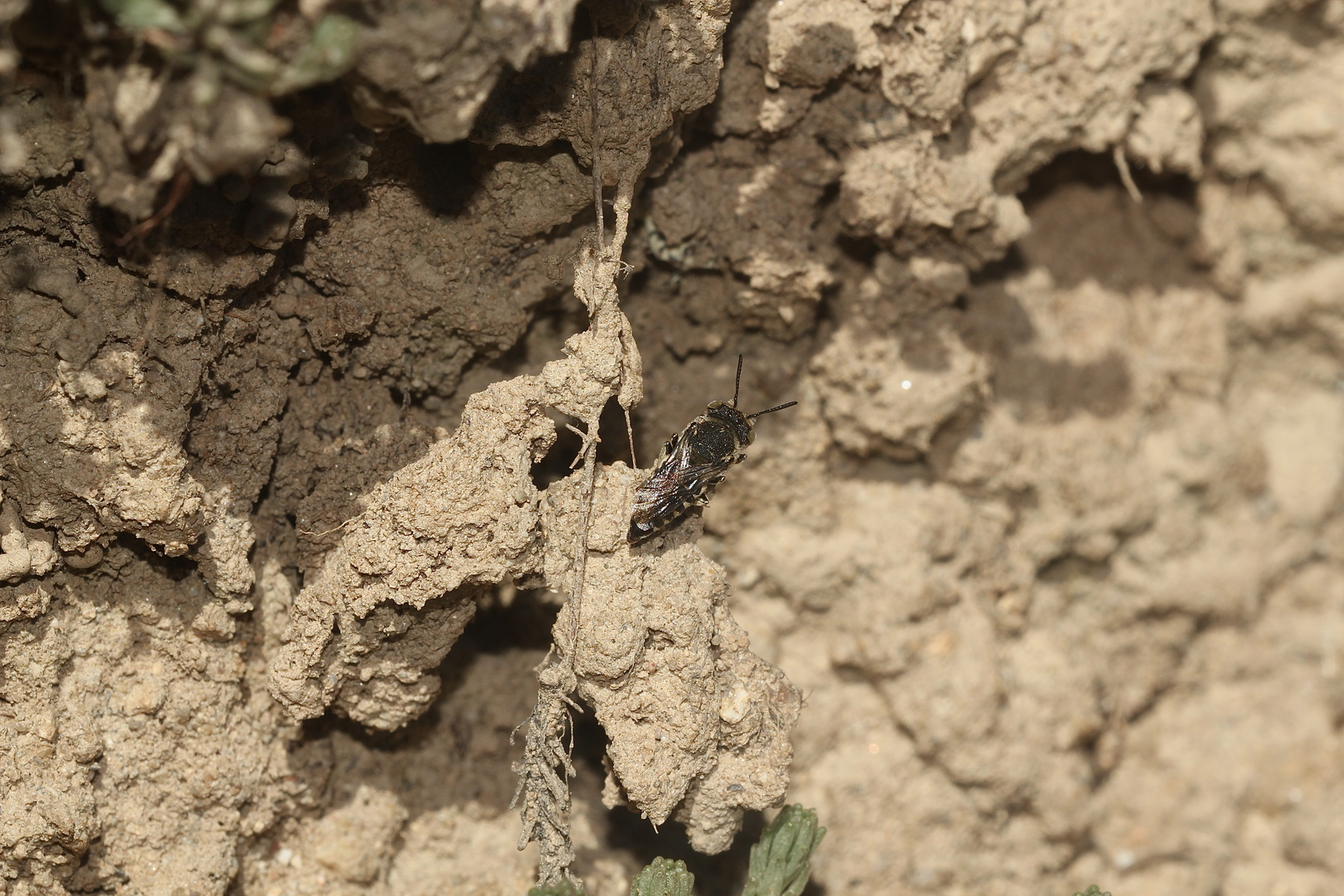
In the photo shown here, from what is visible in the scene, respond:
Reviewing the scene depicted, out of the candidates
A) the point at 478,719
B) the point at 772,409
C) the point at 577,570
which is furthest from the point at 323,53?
the point at 478,719

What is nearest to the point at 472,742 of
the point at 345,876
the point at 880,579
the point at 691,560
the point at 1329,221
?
the point at 345,876

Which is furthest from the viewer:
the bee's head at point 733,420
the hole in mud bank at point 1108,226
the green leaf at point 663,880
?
the hole in mud bank at point 1108,226

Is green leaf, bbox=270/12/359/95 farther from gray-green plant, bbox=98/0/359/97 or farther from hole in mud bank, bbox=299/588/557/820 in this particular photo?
hole in mud bank, bbox=299/588/557/820

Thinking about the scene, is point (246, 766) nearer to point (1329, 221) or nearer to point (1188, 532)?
point (1188, 532)

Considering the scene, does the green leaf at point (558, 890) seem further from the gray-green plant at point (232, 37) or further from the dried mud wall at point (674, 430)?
the gray-green plant at point (232, 37)

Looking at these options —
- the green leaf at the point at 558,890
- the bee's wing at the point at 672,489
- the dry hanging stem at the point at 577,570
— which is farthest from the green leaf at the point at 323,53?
the green leaf at the point at 558,890

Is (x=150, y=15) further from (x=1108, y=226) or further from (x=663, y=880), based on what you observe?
(x=1108, y=226)
